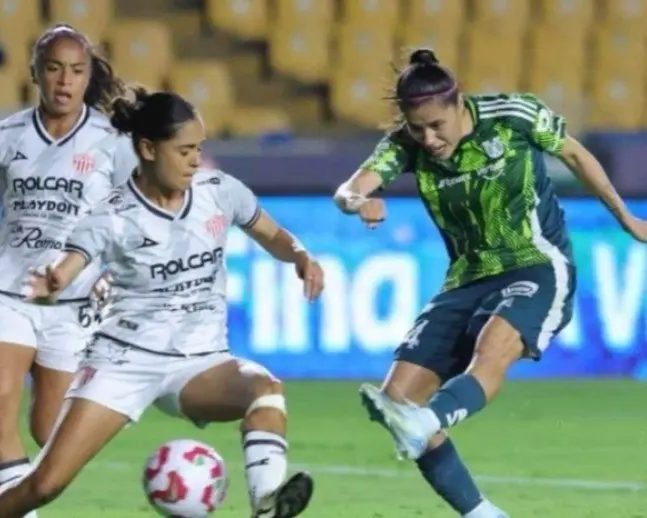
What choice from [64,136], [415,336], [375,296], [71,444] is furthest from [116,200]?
[375,296]

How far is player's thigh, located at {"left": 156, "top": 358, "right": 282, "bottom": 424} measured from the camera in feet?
20.0

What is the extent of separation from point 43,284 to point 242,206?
0.79 metres

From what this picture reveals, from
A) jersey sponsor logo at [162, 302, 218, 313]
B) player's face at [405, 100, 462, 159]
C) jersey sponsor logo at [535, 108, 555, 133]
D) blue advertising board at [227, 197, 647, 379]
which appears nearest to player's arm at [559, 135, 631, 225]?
jersey sponsor logo at [535, 108, 555, 133]

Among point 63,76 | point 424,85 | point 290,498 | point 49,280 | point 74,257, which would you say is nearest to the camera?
point 290,498

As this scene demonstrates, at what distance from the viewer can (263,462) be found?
598 cm

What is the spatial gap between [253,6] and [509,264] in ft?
30.2

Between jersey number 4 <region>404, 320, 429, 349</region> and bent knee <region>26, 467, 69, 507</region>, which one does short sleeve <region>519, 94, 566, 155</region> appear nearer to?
jersey number 4 <region>404, 320, 429, 349</region>

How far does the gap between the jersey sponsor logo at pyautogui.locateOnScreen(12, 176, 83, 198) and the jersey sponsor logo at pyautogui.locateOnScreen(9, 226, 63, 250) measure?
0.14 meters

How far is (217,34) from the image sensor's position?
1592cm

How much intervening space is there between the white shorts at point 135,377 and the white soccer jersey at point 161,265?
1.3 inches

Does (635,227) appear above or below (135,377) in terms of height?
above

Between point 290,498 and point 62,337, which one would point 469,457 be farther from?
point 290,498

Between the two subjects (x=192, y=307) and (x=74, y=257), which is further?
(x=192, y=307)

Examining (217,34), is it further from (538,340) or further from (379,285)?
(538,340)
